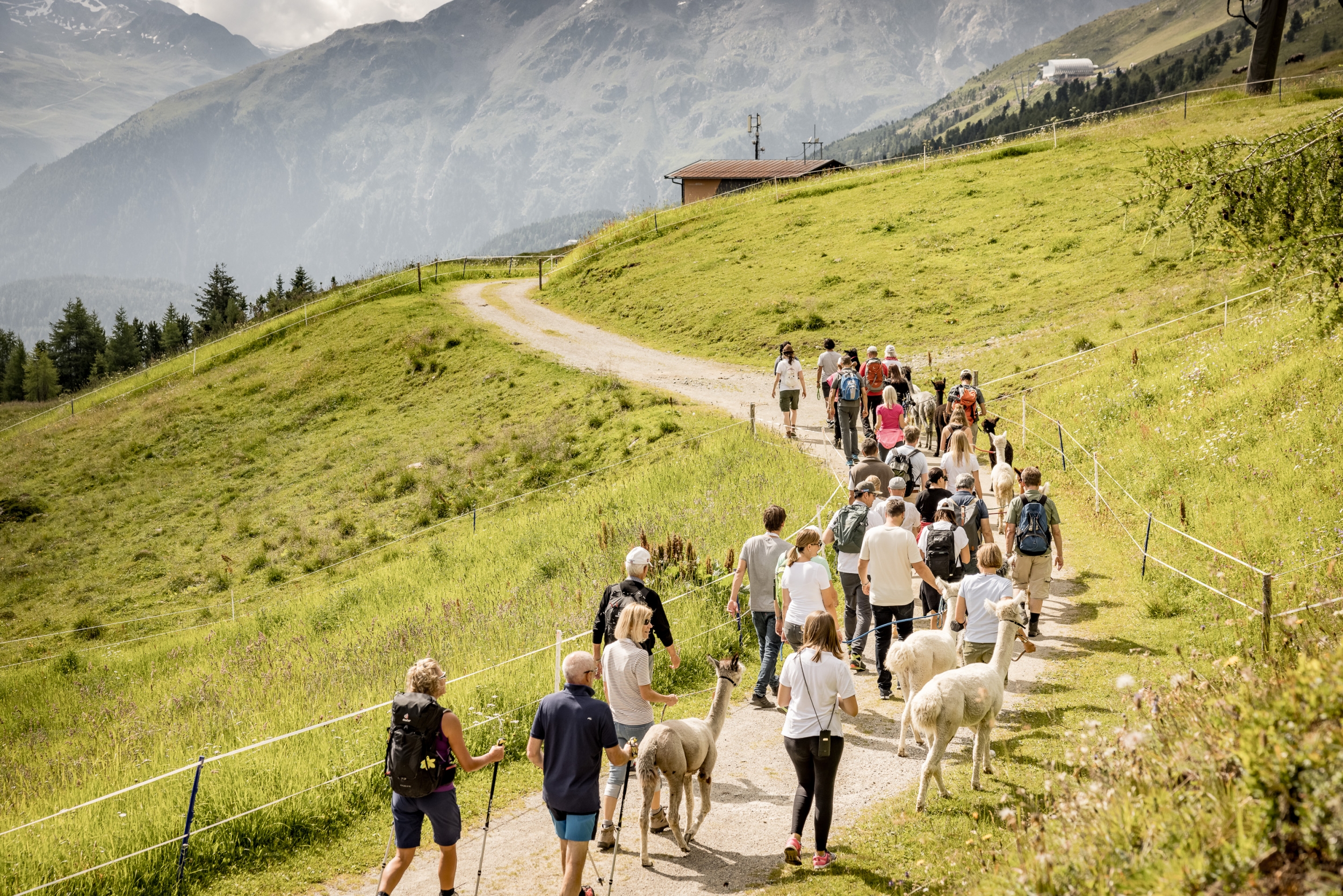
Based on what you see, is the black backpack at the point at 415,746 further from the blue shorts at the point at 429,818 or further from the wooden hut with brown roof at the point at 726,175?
the wooden hut with brown roof at the point at 726,175

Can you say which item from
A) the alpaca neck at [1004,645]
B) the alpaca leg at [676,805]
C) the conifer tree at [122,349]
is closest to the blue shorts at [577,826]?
the alpaca leg at [676,805]

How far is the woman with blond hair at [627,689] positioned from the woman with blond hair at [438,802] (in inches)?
45.0

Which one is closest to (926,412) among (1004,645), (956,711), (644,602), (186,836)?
(1004,645)

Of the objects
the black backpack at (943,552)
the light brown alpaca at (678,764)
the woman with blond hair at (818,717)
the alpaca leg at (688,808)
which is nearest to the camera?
the woman with blond hair at (818,717)

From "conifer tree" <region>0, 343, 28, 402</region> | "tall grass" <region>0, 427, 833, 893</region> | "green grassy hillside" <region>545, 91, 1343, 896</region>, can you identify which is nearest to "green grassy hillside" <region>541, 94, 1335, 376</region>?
"green grassy hillside" <region>545, 91, 1343, 896</region>

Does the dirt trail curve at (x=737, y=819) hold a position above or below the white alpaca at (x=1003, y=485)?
below

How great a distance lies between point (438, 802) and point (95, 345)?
117 metres

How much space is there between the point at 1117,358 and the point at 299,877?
818 inches

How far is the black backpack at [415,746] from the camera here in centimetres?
623

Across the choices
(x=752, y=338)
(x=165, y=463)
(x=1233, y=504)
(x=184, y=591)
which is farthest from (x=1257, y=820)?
(x=165, y=463)

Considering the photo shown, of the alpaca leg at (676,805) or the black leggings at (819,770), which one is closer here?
the black leggings at (819,770)

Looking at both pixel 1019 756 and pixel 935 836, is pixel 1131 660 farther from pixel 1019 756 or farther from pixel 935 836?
pixel 935 836

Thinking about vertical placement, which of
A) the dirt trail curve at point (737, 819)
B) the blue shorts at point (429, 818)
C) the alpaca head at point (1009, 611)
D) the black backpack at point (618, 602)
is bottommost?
the dirt trail curve at point (737, 819)

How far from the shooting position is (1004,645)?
8359 millimetres
